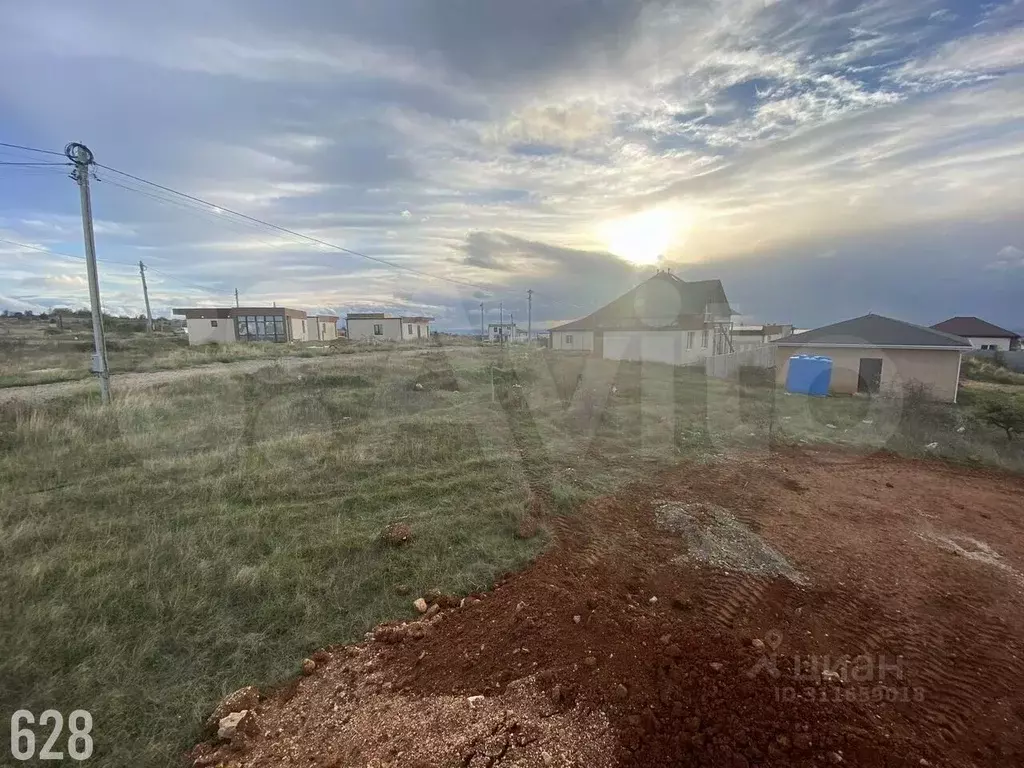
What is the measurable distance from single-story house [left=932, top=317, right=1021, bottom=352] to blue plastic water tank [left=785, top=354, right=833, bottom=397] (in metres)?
33.9

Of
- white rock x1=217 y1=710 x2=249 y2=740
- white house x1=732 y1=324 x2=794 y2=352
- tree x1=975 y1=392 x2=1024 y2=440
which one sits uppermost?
white house x1=732 y1=324 x2=794 y2=352

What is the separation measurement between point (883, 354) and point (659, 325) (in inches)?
433

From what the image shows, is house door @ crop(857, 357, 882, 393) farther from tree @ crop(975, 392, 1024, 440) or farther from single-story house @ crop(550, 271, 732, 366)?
single-story house @ crop(550, 271, 732, 366)

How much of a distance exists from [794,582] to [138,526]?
690cm

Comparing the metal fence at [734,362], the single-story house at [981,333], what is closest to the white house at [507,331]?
the metal fence at [734,362]

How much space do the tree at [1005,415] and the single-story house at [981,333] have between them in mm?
35631

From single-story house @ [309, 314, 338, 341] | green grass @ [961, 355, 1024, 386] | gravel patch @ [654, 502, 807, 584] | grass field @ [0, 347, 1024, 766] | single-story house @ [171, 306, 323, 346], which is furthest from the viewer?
single-story house @ [309, 314, 338, 341]

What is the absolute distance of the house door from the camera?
54.7 feet

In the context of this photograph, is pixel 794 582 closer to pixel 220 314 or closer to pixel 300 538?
pixel 300 538

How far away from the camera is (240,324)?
39906 millimetres

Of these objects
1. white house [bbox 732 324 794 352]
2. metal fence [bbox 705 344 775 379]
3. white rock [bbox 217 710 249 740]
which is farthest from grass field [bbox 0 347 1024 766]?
white house [bbox 732 324 794 352]

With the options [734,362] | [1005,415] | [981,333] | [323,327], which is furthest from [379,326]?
[981,333]

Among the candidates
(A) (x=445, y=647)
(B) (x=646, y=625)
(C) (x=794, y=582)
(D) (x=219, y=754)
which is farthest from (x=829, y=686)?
(D) (x=219, y=754)

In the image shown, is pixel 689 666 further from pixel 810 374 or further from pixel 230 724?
pixel 810 374
